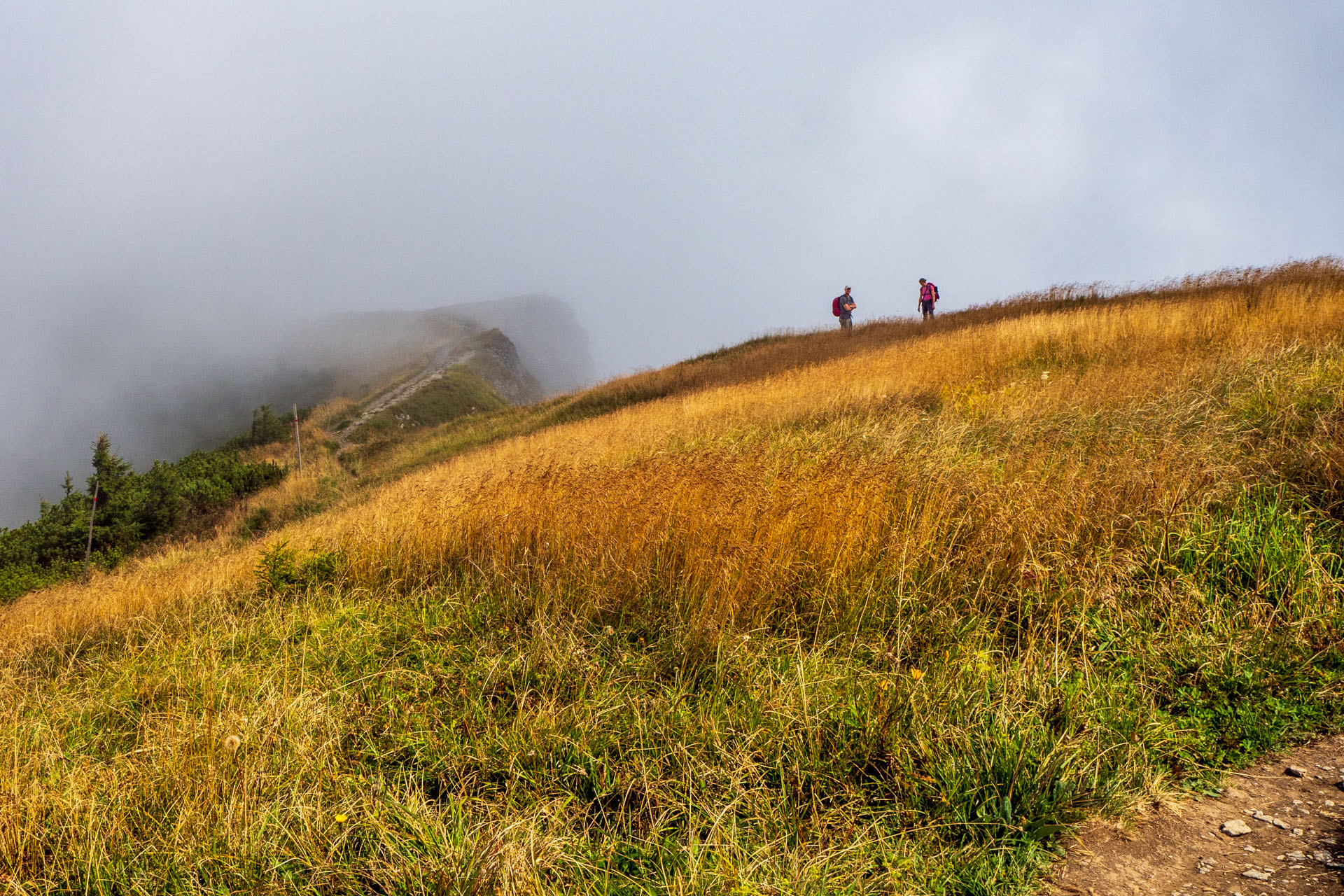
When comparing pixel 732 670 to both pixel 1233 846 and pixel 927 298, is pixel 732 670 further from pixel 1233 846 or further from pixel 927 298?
pixel 927 298

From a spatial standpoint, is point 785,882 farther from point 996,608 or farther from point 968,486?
point 968,486

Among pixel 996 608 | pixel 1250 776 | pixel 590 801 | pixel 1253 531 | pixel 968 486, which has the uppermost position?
pixel 968 486

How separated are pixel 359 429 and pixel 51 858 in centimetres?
3949

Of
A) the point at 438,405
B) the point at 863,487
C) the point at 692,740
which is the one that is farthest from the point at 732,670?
the point at 438,405

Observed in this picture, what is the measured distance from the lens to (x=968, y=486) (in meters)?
4.30

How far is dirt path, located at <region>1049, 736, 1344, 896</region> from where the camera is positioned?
1964 mm

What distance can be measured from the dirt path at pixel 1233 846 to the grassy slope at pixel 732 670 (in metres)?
0.12

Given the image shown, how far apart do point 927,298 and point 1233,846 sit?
20.0 metres

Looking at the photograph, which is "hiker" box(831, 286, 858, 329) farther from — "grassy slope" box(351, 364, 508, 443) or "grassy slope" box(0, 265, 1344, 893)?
"grassy slope" box(351, 364, 508, 443)

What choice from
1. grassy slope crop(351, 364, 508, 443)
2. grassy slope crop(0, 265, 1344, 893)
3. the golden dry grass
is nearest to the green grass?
grassy slope crop(0, 265, 1344, 893)

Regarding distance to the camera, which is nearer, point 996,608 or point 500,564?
point 996,608

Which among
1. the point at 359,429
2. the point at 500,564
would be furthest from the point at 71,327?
the point at 500,564

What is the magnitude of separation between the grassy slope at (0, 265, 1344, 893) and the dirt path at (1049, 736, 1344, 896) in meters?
0.12

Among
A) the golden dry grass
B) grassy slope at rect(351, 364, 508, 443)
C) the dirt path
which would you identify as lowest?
the dirt path
